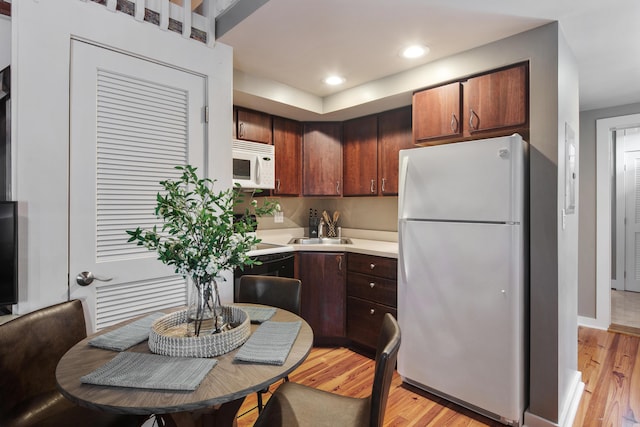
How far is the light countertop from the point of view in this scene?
2785mm

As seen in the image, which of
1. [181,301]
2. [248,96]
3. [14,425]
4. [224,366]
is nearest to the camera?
[224,366]

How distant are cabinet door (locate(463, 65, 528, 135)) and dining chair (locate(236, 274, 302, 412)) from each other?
58.5 inches

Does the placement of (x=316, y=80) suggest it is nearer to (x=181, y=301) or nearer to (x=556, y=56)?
(x=556, y=56)

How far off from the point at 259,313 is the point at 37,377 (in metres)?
0.87

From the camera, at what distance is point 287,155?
3277 millimetres

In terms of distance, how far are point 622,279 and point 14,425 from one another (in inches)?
261

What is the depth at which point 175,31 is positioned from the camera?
6.54 feet

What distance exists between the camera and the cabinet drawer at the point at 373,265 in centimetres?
258

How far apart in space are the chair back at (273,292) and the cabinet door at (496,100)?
1.49 m

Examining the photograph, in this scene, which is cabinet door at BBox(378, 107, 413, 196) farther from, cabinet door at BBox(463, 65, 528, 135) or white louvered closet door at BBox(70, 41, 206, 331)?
white louvered closet door at BBox(70, 41, 206, 331)

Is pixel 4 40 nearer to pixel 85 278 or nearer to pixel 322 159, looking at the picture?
pixel 85 278

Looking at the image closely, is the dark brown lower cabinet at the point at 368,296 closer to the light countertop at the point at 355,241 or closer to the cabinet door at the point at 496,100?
the light countertop at the point at 355,241

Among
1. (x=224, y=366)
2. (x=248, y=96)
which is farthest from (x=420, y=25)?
(x=224, y=366)

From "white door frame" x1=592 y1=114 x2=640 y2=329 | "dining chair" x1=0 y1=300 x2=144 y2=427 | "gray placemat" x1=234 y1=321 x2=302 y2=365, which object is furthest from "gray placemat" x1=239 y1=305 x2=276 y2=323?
"white door frame" x1=592 y1=114 x2=640 y2=329
